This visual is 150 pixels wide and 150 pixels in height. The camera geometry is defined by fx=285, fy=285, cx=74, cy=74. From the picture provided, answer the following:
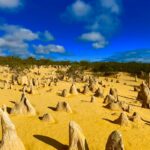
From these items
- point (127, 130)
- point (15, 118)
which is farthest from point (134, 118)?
point (15, 118)

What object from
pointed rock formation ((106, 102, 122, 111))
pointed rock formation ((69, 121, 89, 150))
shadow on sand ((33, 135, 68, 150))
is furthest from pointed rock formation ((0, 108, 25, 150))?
pointed rock formation ((106, 102, 122, 111))

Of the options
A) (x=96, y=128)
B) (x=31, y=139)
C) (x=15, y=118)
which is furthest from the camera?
(x=15, y=118)

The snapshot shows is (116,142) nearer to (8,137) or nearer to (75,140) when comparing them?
(75,140)

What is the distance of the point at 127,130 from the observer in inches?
590

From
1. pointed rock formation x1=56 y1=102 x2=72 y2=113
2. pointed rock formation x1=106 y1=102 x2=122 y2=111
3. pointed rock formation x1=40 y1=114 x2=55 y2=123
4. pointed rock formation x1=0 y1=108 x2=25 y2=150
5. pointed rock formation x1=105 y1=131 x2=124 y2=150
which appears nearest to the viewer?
pointed rock formation x1=105 y1=131 x2=124 y2=150

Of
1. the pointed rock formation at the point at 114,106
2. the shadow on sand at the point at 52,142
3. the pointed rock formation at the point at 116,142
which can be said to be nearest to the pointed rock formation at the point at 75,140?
the shadow on sand at the point at 52,142

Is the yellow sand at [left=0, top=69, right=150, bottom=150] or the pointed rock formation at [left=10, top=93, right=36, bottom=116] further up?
the pointed rock formation at [left=10, top=93, right=36, bottom=116]

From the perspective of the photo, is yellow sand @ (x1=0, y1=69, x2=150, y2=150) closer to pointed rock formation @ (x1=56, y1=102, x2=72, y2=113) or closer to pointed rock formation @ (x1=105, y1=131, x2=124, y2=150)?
pointed rock formation @ (x1=56, y1=102, x2=72, y2=113)

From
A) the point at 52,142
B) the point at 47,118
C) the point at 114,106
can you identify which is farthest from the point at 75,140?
the point at 114,106

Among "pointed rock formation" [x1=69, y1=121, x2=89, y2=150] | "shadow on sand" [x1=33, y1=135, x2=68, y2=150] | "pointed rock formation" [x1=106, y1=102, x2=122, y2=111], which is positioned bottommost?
"shadow on sand" [x1=33, y1=135, x2=68, y2=150]

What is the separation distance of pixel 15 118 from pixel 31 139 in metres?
3.04

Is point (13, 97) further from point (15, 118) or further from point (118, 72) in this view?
point (118, 72)

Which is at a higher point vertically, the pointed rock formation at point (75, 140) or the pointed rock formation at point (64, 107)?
the pointed rock formation at point (64, 107)

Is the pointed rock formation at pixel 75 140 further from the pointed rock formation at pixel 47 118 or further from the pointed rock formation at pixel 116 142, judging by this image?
the pointed rock formation at pixel 47 118
